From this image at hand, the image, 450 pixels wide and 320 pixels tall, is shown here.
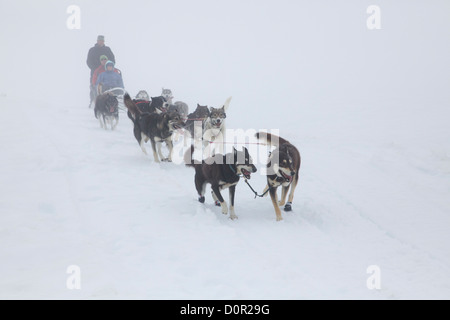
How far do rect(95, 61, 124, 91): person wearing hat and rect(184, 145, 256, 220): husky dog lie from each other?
7322 mm

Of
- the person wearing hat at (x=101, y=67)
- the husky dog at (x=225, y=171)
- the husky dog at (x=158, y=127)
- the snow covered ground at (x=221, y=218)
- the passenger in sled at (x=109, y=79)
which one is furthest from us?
the person wearing hat at (x=101, y=67)

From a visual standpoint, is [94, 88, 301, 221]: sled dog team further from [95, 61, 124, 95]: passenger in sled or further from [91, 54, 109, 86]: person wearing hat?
[91, 54, 109, 86]: person wearing hat

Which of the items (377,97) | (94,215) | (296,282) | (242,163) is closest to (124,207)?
(94,215)

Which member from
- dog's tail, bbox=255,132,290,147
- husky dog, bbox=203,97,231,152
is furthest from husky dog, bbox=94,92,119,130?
dog's tail, bbox=255,132,290,147

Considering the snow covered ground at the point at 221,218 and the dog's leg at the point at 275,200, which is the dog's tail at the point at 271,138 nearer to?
the dog's leg at the point at 275,200

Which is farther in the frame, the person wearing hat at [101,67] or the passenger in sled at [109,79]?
the person wearing hat at [101,67]

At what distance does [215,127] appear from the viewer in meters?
7.76

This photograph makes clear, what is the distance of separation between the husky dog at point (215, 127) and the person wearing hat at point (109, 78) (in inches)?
199

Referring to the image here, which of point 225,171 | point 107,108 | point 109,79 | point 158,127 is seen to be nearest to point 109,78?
point 109,79

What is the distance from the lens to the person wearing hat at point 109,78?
11.9 meters

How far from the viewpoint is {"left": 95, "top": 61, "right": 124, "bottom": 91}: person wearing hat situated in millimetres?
11891

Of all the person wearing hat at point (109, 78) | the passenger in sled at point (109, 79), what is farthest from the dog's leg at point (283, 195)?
the person wearing hat at point (109, 78)

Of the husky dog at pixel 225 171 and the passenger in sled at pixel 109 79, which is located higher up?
the passenger in sled at pixel 109 79

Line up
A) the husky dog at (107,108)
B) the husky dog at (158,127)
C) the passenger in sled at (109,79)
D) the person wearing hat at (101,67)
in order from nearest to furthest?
the husky dog at (158,127) → the husky dog at (107,108) → the passenger in sled at (109,79) → the person wearing hat at (101,67)
